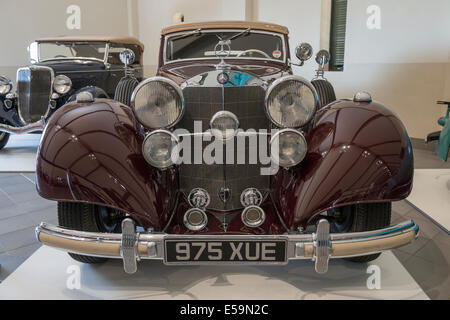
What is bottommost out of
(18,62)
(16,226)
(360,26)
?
(16,226)

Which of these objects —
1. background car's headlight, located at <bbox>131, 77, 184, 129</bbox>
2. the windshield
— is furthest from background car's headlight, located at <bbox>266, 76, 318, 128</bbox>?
the windshield

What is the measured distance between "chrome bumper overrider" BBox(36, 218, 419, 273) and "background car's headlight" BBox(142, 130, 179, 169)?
0.34m

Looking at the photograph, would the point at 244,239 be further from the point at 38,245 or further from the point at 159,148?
the point at 38,245

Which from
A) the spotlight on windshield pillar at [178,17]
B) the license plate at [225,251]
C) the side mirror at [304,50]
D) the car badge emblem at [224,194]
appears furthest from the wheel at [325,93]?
the spotlight on windshield pillar at [178,17]

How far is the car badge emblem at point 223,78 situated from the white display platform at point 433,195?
1.94 meters

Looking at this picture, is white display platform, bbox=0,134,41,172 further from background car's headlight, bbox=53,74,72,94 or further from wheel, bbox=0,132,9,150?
background car's headlight, bbox=53,74,72,94

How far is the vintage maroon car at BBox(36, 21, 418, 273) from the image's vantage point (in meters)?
1.56

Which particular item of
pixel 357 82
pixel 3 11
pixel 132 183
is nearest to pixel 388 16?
pixel 357 82

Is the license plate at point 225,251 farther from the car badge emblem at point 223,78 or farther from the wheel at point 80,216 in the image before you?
the car badge emblem at point 223,78

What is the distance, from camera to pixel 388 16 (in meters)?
5.17

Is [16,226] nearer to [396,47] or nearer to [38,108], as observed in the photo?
[38,108]

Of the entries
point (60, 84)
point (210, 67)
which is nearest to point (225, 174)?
point (210, 67)

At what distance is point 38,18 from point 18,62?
98cm

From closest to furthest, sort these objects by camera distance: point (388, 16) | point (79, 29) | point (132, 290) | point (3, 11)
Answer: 1. point (132, 290)
2. point (388, 16)
3. point (3, 11)
4. point (79, 29)
